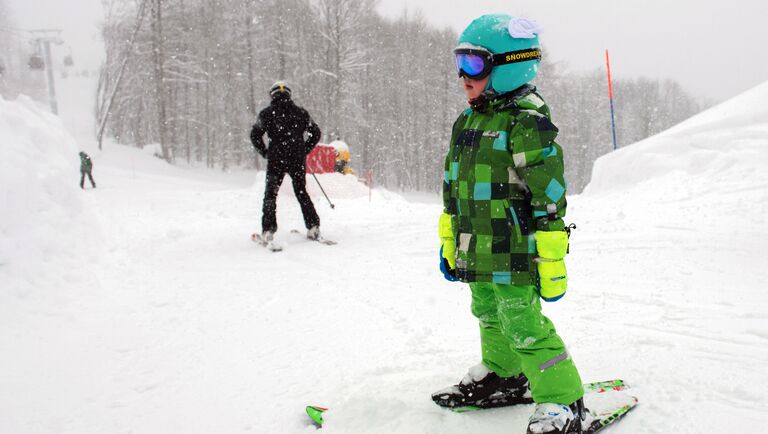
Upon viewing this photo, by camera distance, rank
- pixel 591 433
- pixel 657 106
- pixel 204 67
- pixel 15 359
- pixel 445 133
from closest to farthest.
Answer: pixel 591 433
pixel 15 359
pixel 204 67
pixel 445 133
pixel 657 106

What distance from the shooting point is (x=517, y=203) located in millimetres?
1997

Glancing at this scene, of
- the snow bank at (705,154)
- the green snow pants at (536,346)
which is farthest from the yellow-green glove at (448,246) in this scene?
the snow bank at (705,154)

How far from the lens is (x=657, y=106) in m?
63.3

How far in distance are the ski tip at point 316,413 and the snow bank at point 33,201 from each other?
8.71 ft

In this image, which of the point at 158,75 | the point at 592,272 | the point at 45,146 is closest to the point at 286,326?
the point at 592,272

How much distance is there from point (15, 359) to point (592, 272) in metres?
4.62

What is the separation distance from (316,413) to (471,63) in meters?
1.80

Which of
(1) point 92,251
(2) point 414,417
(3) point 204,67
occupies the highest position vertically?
(3) point 204,67

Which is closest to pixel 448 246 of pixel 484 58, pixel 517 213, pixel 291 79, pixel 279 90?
pixel 517 213

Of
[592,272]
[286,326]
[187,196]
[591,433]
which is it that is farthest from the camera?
[187,196]

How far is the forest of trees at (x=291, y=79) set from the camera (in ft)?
95.5

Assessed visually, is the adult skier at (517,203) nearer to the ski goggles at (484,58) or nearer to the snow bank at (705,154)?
the ski goggles at (484,58)

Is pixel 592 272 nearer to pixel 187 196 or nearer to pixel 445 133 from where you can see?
pixel 187 196

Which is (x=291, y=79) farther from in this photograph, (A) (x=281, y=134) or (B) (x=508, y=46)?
(B) (x=508, y=46)
